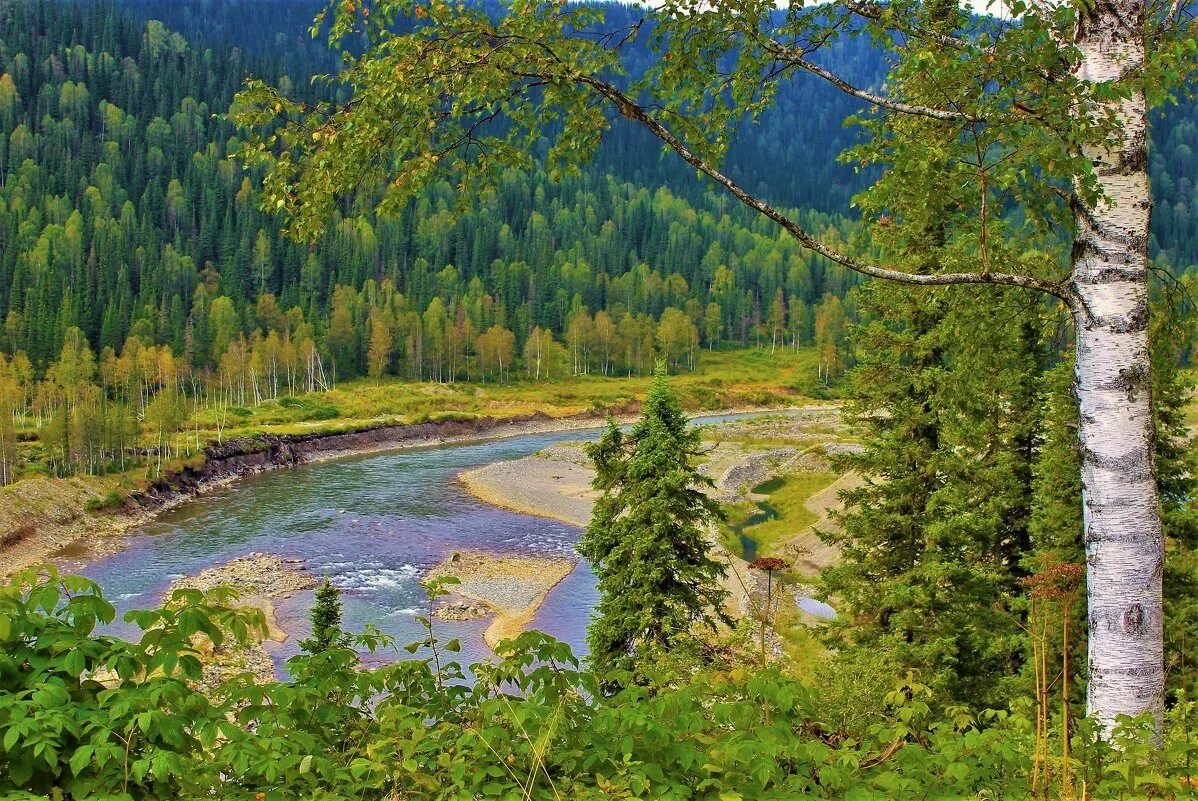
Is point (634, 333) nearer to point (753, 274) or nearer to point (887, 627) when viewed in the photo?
point (753, 274)

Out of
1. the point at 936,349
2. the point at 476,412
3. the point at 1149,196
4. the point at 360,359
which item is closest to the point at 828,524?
the point at 936,349

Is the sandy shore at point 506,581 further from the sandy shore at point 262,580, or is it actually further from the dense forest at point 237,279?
the dense forest at point 237,279

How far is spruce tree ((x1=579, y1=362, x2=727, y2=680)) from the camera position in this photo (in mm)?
20594

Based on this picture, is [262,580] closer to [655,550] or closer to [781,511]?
[655,550]

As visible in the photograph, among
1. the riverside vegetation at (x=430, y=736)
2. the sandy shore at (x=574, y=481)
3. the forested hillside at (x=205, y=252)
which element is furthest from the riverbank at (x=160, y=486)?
the forested hillside at (x=205, y=252)

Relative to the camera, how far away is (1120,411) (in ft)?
19.5

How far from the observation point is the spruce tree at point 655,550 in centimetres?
2059

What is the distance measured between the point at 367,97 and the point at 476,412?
3773 inches

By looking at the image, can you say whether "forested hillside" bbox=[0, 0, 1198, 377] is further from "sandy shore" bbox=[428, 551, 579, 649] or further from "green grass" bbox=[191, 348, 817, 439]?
"sandy shore" bbox=[428, 551, 579, 649]

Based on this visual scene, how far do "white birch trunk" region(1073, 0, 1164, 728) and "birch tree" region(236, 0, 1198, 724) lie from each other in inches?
0.5

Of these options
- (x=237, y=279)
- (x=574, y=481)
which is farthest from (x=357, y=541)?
(x=237, y=279)

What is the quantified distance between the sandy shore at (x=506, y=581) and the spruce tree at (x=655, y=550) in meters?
11.9

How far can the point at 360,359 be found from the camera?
126500 millimetres

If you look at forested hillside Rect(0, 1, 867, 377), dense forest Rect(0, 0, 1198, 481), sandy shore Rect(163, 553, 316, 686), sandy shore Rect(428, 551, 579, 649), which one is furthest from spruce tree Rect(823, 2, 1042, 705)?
forested hillside Rect(0, 1, 867, 377)
